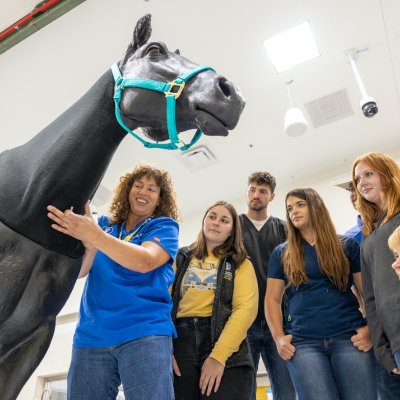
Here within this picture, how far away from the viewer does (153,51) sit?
1.14 meters

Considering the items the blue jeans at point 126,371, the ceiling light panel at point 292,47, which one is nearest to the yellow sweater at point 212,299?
the blue jeans at point 126,371

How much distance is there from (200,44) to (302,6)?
0.85m

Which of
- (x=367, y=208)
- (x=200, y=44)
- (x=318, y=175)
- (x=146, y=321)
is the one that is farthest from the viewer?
(x=318, y=175)

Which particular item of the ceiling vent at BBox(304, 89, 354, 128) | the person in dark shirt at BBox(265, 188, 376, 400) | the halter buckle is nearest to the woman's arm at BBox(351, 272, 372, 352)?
the person in dark shirt at BBox(265, 188, 376, 400)

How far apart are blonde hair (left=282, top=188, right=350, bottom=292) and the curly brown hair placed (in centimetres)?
53

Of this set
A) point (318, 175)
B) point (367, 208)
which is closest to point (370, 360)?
point (367, 208)

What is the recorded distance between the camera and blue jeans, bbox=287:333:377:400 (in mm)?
1224

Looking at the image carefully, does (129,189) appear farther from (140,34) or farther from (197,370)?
(197,370)

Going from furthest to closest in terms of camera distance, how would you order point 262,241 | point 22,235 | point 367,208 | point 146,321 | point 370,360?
point 262,241 < point 367,208 < point 370,360 < point 146,321 < point 22,235

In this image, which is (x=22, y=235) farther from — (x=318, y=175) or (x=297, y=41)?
(x=318, y=175)

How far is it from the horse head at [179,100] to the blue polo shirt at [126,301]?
13.5 inches

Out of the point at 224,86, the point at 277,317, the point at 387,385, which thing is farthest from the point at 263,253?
the point at 224,86

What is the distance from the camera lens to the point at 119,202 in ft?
4.51

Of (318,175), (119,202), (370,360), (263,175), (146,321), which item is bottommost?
(370,360)
